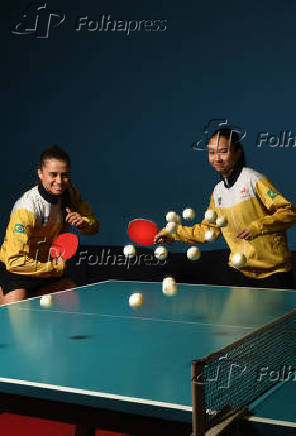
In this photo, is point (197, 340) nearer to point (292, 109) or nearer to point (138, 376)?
point (138, 376)

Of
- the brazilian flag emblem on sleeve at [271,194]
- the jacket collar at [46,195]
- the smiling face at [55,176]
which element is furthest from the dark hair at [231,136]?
the jacket collar at [46,195]

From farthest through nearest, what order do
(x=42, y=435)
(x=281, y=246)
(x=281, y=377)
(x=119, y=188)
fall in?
(x=119, y=188) → (x=281, y=246) → (x=42, y=435) → (x=281, y=377)

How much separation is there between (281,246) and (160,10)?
293 cm

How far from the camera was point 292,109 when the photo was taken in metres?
5.36

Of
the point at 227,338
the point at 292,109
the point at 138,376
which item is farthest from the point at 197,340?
the point at 292,109

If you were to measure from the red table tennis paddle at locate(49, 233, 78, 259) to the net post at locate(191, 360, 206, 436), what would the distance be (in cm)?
260

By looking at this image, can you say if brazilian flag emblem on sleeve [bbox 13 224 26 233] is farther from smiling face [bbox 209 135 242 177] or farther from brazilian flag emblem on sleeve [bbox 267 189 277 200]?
brazilian flag emblem on sleeve [bbox 267 189 277 200]

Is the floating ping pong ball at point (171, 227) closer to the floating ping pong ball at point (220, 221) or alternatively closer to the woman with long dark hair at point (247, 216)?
the woman with long dark hair at point (247, 216)

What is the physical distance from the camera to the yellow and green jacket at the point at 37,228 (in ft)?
12.9

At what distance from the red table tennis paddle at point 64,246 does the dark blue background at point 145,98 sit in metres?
1.93

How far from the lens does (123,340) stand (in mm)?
2516
